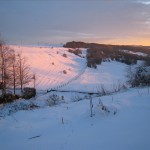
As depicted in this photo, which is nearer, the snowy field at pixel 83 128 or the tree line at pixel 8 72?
the snowy field at pixel 83 128

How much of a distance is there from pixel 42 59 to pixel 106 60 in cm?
2217

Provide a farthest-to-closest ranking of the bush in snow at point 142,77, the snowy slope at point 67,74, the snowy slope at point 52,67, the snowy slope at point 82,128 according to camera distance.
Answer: the snowy slope at point 52,67 → the snowy slope at point 67,74 → the bush in snow at point 142,77 → the snowy slope at point 82,128

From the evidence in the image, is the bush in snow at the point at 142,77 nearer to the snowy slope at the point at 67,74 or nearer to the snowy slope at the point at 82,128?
the snowy slope at the point at 82,128

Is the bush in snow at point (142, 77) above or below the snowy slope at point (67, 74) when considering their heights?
above

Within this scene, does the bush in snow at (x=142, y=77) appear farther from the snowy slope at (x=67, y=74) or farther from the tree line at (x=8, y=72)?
the tree line at (x=8, y=72)

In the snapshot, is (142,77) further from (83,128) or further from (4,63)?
(4,63)

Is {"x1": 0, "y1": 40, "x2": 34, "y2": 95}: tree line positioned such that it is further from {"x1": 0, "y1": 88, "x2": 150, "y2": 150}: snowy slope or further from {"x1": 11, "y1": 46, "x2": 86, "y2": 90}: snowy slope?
{"x1": 0, "y1": 88, "x2": 150, "y2": 150}: snowy slope

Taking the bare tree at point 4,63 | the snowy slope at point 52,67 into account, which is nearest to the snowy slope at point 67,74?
the snowy slope at point 52,67

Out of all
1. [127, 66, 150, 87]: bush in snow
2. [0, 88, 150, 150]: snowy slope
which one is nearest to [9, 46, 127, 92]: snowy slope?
[127, 66, 150, 87]: bush in snow

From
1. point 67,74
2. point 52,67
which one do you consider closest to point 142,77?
point 67,74

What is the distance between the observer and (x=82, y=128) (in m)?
6.64

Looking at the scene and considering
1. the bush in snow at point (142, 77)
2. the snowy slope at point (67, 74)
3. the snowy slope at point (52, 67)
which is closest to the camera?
the bush in snow at point (142, 77)

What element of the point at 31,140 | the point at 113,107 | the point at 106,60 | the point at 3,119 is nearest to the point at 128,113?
the point at 113,107

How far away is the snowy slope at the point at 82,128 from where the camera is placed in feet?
18.2
